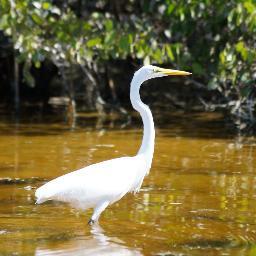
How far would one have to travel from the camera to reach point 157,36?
13891 millimetres

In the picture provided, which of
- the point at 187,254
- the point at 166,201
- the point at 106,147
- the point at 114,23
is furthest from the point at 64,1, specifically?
the point at 187,254

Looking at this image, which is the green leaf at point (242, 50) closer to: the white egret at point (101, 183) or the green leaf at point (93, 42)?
the green leaf at point (93, 42)

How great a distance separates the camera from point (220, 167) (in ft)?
34.2

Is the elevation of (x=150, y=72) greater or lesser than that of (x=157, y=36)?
lesser

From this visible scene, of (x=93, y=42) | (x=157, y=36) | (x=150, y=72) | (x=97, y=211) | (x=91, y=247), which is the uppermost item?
(x=157, y=36)

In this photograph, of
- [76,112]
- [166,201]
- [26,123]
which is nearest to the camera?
[166,201]

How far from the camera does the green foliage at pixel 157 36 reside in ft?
39.9

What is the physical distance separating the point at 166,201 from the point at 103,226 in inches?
47.5

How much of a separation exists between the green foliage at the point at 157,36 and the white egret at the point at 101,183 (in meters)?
4.45

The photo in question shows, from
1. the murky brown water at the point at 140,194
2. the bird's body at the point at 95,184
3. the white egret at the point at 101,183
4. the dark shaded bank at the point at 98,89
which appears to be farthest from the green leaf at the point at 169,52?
the bird's body at the point at 95,184

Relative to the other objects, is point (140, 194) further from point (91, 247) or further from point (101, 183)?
point (91, 247)

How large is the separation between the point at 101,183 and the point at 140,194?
1.59 metres

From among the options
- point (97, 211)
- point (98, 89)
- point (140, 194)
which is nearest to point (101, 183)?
point (97, 211)

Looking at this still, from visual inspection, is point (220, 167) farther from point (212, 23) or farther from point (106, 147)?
point (212, 23)
